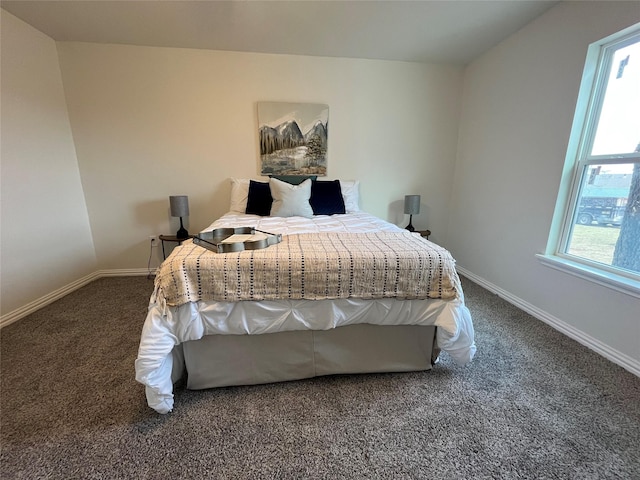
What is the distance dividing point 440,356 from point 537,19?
9.24 feet

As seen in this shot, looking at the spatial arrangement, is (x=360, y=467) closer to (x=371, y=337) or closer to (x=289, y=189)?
(x=371, y=337)

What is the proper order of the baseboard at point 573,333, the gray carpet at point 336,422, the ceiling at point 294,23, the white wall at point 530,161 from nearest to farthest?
the gray carpet at point 336,422, the baseboard at point 573,333, the white wall at point 530,161, the ceiling at point 294,23

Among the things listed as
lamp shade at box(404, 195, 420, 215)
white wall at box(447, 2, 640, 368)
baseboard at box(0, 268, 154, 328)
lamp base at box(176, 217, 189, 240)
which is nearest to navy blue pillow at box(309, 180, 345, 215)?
lamp shade at box(404, 195, 420, 215)

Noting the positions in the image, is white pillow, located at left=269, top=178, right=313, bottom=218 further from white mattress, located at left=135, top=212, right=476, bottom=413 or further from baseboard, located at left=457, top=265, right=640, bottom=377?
baseboard, located at left=457, top=265, right=640, bottom=377

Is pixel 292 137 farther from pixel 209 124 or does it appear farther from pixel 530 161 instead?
pixel 530 161

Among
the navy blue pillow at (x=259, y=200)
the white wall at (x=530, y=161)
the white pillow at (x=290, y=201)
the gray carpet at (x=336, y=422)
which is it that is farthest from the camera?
the navy blue pillow at (x=259, y=200)

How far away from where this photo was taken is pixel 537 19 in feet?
7.38

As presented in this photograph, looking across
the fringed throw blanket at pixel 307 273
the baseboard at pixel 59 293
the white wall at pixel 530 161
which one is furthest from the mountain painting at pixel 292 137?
the baseboard at pixel 59 293

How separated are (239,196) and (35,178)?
1.75m

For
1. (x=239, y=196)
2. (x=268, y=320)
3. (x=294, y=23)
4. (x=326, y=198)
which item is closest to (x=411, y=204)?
(x=326, y=198)

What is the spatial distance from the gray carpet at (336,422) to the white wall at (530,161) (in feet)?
1.18

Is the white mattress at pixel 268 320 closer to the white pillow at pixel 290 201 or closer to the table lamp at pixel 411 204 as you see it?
the white pillow at pixel 290 201

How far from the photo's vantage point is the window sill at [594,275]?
1657 mm

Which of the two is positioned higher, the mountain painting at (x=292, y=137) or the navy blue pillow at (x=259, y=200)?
the mountain painting at (x=292, y=137)
